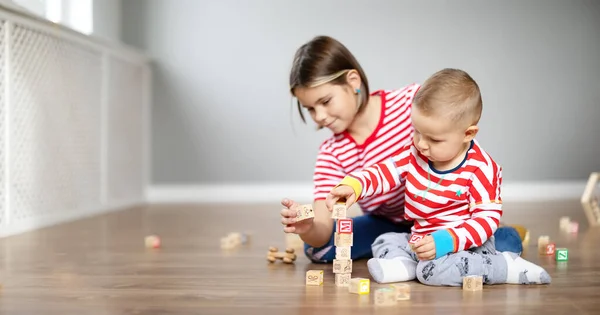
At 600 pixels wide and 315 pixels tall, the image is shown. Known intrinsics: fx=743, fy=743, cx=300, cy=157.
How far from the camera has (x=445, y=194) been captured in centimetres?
183

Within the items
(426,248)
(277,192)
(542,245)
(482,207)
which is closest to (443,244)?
(426,248)

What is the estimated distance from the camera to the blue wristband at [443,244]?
1764 millimetres

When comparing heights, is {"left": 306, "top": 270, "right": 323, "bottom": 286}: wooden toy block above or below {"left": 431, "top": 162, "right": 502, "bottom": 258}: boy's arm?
below

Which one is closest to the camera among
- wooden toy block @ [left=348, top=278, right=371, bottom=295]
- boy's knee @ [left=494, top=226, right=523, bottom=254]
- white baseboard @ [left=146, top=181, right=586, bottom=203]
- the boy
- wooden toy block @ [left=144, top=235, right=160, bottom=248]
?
wooden toy block @ [left=348, top=278, right=371, bottom=295]

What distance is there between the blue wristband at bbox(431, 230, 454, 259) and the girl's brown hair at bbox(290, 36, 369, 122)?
536 millimetres

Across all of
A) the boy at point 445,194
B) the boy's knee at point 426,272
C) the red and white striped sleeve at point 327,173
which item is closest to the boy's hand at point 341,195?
the boy at point 445,194

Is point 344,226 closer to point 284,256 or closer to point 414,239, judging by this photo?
point 414,239

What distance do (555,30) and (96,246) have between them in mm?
3395

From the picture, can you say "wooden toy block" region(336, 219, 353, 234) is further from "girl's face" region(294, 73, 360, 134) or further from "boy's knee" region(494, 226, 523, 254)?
"boy's knee" region(494, 226, 523, 254)

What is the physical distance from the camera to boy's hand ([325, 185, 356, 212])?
1.78 meters

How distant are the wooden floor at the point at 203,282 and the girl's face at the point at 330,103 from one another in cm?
41

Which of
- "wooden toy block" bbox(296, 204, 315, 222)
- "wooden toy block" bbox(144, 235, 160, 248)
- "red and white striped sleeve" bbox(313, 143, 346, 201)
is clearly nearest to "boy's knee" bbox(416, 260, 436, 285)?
"wooden toy block" bbox(296, 204, 315, 222)

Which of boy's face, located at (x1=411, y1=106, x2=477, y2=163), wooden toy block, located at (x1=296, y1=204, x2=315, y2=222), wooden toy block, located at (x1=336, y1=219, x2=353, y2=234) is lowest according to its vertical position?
wooden toy block, located at (x1=336, y1=219, x2=353, y2=234)

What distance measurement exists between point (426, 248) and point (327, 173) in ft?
1.57
